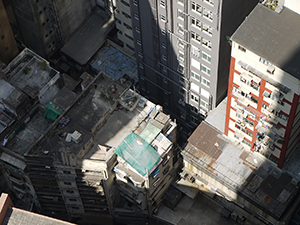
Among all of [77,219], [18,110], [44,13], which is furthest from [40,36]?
[77,219]

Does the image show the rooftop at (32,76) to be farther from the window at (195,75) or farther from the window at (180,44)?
the window at (195,75)

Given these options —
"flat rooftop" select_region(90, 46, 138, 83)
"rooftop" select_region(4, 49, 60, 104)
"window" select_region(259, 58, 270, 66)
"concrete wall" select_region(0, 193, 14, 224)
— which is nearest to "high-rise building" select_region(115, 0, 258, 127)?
"flat rooftop" select_region(90, 46, 138, 83)

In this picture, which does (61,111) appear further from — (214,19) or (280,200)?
(280,200)

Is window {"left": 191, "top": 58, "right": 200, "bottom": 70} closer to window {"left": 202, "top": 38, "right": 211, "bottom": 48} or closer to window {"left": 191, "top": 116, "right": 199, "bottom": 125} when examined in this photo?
window {"left": 202, "top": 38, "right": 211, "bottom": 48}

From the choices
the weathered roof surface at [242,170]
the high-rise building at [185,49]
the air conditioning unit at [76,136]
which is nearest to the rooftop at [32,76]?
the air conditioning unit at [76,136]

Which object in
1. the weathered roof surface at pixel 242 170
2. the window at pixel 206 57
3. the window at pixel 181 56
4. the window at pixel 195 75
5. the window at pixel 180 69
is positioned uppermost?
the window at pixel 206 57

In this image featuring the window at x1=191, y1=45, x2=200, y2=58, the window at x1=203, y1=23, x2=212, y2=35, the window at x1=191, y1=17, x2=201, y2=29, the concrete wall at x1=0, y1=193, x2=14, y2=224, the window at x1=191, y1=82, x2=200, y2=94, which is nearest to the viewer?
→ the concrete wall at x1=0, y1=193, x2=14, y2=224
